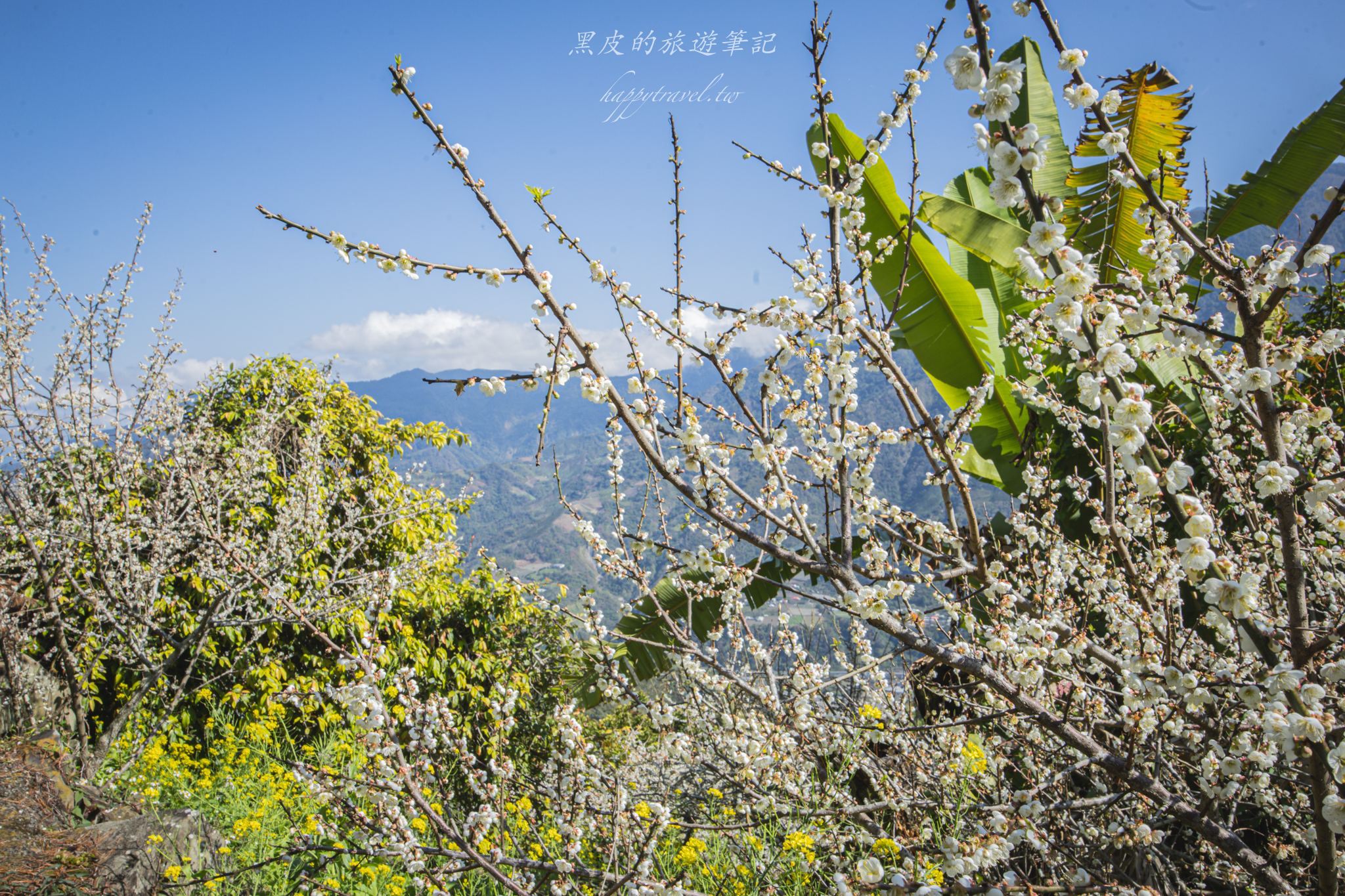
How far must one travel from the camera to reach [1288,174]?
4.43m

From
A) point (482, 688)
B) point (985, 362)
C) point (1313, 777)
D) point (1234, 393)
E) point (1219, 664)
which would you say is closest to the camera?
point (1313, 777)

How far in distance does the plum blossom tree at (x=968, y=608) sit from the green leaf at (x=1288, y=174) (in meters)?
1.92

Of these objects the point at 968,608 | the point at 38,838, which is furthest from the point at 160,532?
the point at 968,608

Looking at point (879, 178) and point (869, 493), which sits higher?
point (879, 178)

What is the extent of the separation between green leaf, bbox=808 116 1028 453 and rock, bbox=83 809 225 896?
4797mm

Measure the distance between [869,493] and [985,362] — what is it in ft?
7.79

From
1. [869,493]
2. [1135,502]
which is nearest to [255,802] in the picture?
[869,493]

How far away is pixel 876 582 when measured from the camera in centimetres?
207

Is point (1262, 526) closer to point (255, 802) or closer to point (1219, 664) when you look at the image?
point (1219, 664)

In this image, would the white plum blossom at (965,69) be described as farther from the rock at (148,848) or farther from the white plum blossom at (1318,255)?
the rock at (148,848)

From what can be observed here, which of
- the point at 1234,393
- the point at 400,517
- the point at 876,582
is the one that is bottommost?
the point at 876,582

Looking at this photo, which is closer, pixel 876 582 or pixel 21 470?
pixel 876 582

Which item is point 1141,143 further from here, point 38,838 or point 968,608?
point 38,838

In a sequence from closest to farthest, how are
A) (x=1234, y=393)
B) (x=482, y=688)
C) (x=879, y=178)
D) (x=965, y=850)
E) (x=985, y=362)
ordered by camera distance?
1. (x=1234, y=393)
2. (x=965, y=850)
3. (x=879, y=178)
4. (x=985, y=362)
5. (x=482, y=688)
